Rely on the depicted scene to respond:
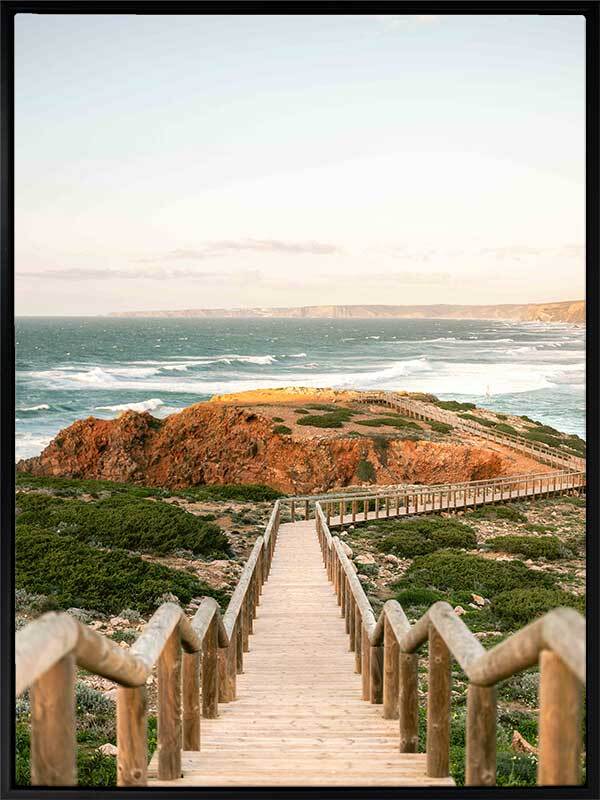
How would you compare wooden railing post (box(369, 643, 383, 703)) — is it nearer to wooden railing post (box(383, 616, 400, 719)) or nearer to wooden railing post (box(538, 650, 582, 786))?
wooden railing post (box(383, 616, 400, 719))

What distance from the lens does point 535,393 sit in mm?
47156

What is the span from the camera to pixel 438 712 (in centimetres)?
246

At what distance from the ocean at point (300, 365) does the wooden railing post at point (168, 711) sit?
115 ft

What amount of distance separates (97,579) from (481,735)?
26.6ft

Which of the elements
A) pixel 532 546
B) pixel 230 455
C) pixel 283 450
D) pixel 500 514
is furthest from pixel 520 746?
pixel 230 455

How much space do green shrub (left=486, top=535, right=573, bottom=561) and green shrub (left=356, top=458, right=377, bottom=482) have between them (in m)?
11.4

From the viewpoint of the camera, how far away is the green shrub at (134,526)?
12.6m

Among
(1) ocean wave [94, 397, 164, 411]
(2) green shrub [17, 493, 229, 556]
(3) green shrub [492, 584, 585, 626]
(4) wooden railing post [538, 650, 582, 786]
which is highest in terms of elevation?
(4) wooden railing post [538, 650, 582, 786]

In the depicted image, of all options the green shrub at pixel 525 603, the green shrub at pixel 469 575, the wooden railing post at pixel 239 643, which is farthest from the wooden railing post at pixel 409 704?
the green shrub at pixel 469 575

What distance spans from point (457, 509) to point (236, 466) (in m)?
11.6

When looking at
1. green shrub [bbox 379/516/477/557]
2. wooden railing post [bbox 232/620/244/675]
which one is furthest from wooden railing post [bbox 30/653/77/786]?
green shrub [bbox 379/516/477/557]

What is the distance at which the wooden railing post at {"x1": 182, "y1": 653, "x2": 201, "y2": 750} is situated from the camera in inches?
115

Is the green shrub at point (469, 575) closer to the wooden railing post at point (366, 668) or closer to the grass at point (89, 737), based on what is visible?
the grass at point (89, 737)

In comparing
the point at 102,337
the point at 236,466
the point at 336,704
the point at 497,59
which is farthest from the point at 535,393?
the point at 336,704
